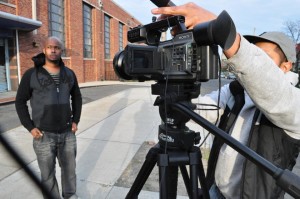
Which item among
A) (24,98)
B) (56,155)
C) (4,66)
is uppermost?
(4,66)

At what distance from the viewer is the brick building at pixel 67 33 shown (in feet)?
37.5

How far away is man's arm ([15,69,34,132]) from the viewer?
2654 millimetres

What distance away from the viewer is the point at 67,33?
642 inches

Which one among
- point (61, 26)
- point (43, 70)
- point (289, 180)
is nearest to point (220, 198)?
point (289, 180)

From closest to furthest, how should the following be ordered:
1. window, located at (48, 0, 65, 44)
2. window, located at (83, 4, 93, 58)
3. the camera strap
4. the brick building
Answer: the camera strap
the brick building
window, located at (48, 0, 65, 44)
window, located at (83, 4, 93, 58)

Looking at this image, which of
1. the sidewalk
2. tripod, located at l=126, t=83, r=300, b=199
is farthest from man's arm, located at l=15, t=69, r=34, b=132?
tripod, located at l=126, t=83, r=300, b=199

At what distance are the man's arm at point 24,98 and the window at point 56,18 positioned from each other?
42.0ft

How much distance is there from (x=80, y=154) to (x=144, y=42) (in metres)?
3.50

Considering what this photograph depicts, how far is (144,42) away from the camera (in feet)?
4.29

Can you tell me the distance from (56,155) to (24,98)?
2.11 feet

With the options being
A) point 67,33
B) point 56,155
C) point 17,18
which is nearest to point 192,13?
point 56,155

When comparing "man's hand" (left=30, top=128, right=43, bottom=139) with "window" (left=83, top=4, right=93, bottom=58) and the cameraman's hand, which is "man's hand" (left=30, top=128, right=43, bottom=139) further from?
"window" (left=83, top=4, right=93, bottom=58)

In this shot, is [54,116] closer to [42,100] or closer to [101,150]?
[42,100]

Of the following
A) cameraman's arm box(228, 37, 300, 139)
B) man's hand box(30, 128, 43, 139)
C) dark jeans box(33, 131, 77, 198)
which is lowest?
dark jeans box(33, 131, 77, 198)
